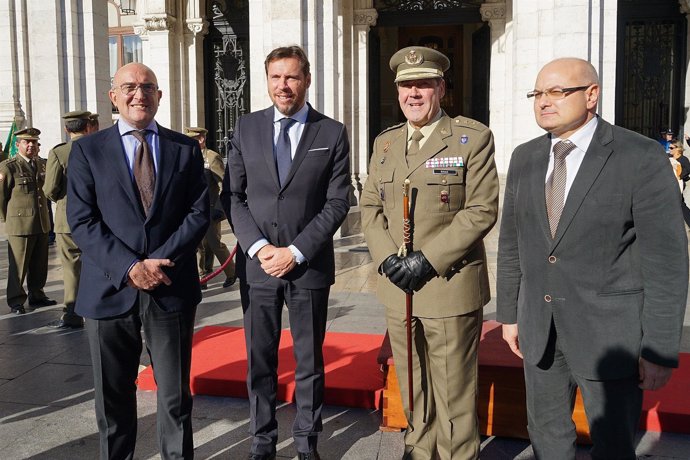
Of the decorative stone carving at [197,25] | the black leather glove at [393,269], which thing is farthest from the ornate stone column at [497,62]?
the black leather glove at [393,269]

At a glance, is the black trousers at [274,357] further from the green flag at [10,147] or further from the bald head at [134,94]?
the green flag at [10,147]

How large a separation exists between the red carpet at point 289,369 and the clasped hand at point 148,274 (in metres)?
1.54

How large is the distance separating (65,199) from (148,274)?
3578mm

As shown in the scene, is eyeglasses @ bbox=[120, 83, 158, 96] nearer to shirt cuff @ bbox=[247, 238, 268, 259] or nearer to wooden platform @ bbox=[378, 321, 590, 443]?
shirt cuff @ bbox=[247, 238, 268, 259]

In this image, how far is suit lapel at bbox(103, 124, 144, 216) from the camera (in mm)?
2951

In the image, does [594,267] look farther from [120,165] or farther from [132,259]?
[120,165]

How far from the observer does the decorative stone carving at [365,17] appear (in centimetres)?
1483

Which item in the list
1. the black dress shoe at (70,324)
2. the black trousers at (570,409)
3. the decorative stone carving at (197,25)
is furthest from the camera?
the decorative stone carving at (197,25)

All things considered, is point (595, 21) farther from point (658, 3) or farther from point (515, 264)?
point (515, 264)

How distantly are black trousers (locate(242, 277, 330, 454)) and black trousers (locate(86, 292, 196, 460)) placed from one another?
1.28 feet

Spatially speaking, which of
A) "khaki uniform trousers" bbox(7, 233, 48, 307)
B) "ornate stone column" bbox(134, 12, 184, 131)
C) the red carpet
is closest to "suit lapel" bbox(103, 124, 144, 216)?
the red carpet

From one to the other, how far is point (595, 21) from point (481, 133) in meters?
6.92

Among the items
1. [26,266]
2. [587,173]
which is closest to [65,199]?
[26,266]

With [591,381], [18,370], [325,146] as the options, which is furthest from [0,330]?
[591,381]
